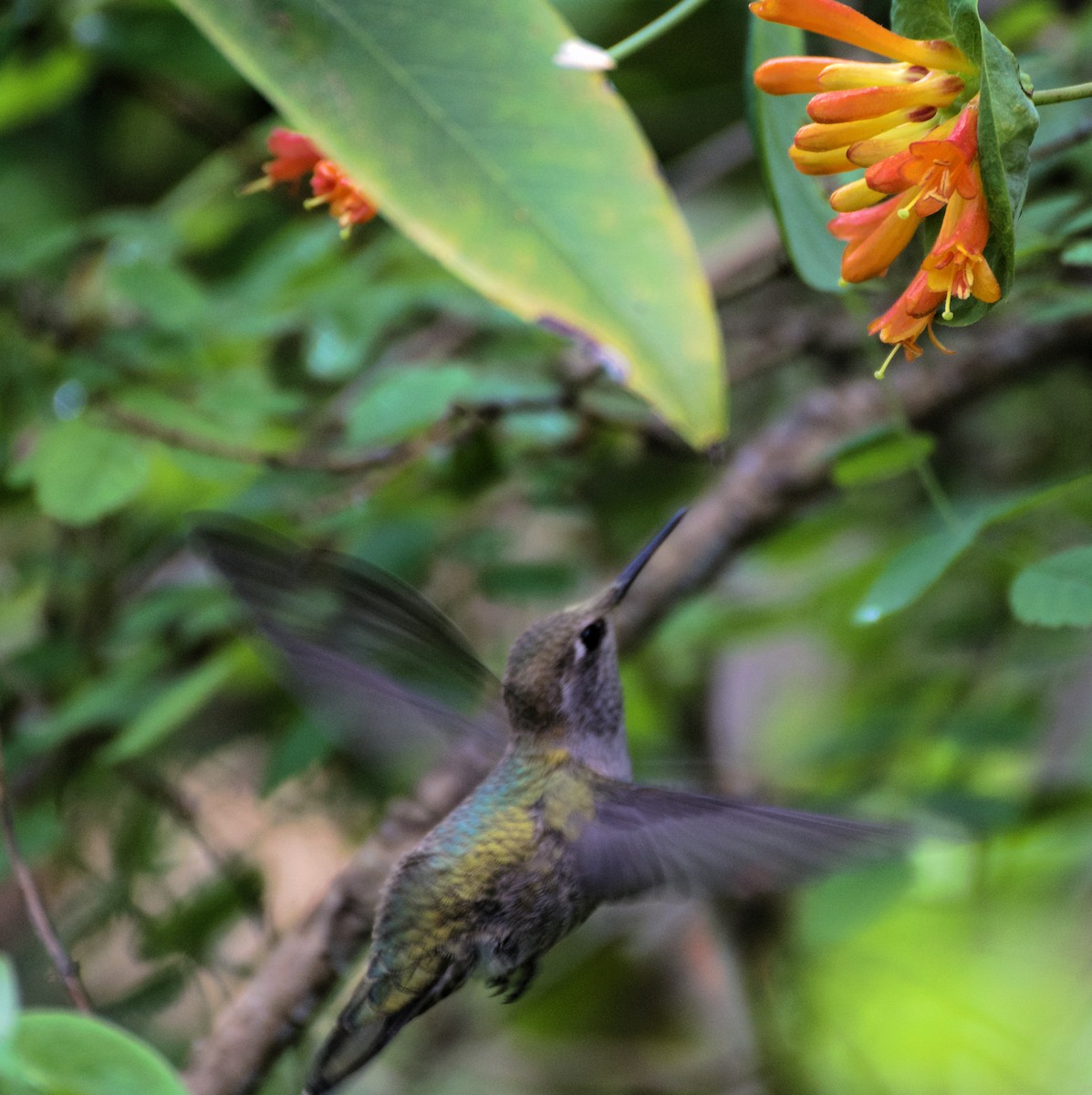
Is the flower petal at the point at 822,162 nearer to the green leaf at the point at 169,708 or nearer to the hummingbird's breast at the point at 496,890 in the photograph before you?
the hummingbird's breast at the point at 496,890

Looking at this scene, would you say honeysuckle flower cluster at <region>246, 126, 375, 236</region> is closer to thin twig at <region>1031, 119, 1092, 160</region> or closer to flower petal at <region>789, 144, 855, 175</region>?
flower petal at <region>789, 144, 855, 175</region>

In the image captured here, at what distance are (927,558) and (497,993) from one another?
52 centimetres

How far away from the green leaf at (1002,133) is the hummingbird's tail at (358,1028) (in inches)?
28.7

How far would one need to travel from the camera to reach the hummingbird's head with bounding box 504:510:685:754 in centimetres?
104

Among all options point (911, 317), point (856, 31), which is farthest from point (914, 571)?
point (856, 31)

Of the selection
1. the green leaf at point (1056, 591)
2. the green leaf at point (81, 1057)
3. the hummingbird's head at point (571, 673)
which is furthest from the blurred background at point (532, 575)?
the green leaf at point (81, 1057)

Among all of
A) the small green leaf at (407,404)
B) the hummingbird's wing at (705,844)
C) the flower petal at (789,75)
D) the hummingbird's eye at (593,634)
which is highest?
the flower petal at (789,75)

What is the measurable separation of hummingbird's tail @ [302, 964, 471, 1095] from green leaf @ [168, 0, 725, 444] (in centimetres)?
59

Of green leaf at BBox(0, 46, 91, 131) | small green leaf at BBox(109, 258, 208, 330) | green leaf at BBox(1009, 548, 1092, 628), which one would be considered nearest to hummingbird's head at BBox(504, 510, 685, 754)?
green leaf at BBox(1009, 548, 1092, 628)

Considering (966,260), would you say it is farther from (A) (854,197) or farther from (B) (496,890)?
(B) (496,890)

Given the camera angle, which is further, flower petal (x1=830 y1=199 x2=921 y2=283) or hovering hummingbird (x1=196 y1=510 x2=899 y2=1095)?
hovering hummingbird (x1=196 y1=510 x2=899 y2=1095)

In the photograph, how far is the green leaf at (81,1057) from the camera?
728mm

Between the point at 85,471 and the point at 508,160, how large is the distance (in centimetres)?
67

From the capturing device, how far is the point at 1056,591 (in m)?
0.93
